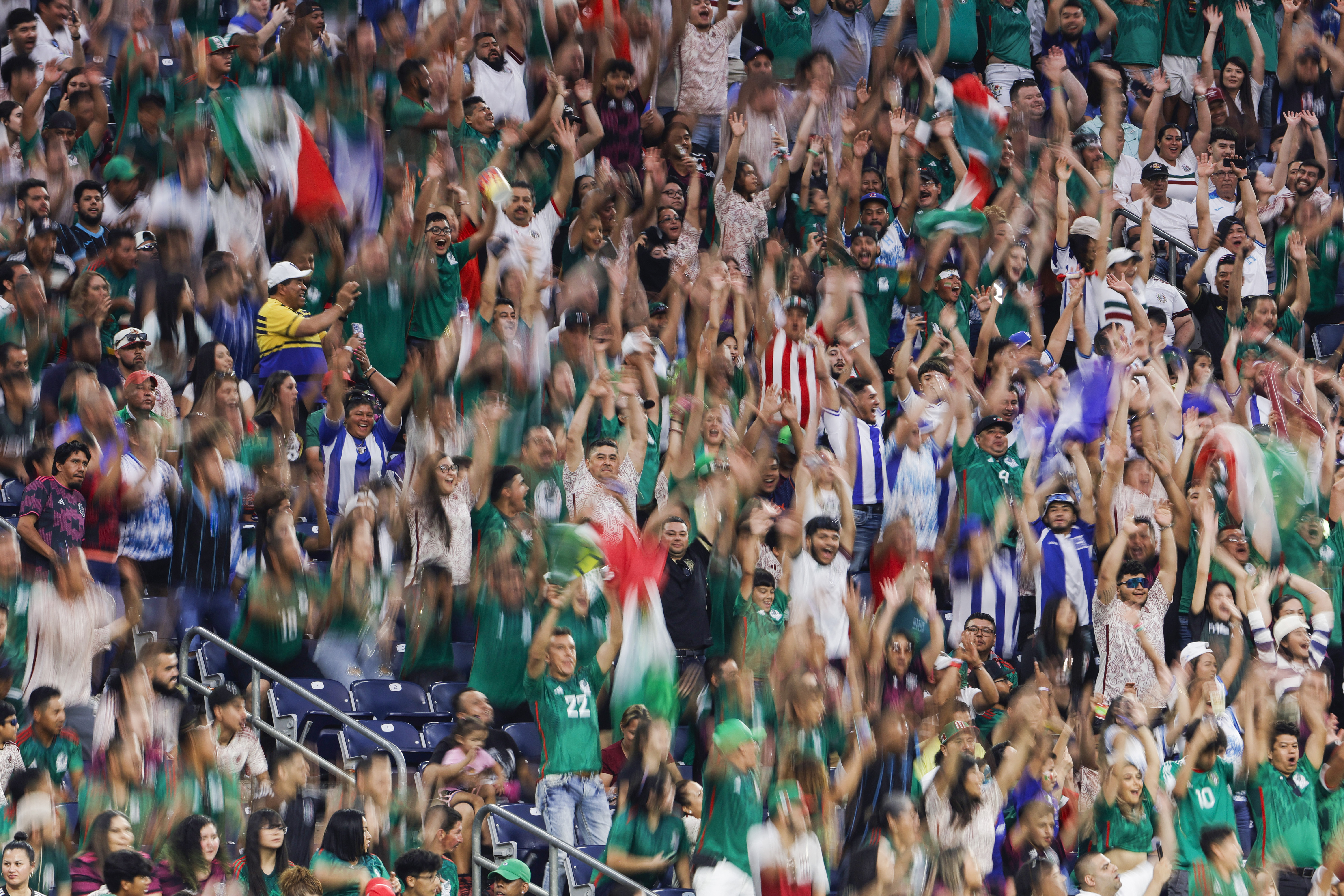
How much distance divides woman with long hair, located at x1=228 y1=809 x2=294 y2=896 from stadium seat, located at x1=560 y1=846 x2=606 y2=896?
1.46 m

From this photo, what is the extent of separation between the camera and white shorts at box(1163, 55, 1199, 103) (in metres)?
16.8

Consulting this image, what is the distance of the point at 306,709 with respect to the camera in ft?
33.5

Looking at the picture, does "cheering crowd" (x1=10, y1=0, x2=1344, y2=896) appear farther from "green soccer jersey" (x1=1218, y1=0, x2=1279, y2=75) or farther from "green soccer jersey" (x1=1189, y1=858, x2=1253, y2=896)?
"green soccer jersey" (x1=1218, y1=0, x2=1279, y2=75)

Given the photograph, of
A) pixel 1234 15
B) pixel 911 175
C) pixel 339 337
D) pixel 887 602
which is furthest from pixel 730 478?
pixel 1234 15

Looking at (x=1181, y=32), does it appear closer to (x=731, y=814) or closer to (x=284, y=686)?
(x=731, y=814)

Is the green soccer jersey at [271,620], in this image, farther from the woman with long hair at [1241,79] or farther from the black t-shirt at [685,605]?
the woman with long hair at [1241,79]

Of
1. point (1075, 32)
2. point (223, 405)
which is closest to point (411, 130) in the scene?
point (223, 405)

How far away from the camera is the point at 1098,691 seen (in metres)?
12.1

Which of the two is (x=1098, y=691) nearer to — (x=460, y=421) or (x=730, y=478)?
(x=730, y=478)

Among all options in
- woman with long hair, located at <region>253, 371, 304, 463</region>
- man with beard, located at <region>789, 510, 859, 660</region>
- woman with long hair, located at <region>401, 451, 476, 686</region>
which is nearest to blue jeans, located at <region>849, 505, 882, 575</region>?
man with beard, located at <region>789, 510, 859, 660</region>

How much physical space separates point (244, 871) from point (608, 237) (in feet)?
20.1

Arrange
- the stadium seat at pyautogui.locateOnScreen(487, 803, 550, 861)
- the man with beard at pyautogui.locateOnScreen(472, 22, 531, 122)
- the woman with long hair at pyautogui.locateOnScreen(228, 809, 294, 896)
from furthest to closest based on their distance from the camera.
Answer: the man with beard at pyautogui.locateOnScreen(472, 22, 531, 122), the stadium seat at pyautogui.locateOnScreen(487, 803, 550, 861), the woman with long hair at pyautogui.locateOnScreen(228, 809, 294, 896)

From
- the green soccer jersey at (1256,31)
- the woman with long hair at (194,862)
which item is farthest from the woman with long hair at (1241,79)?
the woman with long hair at (194,862)

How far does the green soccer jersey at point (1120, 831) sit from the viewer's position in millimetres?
10930
